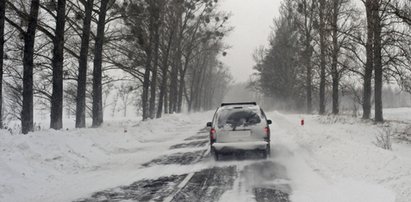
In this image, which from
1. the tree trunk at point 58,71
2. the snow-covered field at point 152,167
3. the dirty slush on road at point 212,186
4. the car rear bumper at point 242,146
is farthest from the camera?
the tree trunk at point 58,71

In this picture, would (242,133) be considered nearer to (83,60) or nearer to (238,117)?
(238,117)

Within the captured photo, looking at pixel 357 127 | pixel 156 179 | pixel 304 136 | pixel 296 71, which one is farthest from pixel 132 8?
pixel 296 71

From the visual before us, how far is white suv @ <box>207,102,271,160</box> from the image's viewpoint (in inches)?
489

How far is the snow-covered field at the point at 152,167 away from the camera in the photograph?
7.96 metres

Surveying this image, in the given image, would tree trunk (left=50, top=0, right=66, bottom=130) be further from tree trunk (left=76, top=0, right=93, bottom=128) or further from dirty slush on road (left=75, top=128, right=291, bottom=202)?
dirty slush on road (left=75, top=128, right=291, bottom=202)

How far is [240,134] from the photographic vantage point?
41.0 feet

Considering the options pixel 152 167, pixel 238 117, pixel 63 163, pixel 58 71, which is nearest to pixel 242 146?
pixel 238 117

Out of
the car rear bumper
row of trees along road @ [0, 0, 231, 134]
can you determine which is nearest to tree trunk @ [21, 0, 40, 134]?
row of trees along road @ [0, 0, 231, 134]

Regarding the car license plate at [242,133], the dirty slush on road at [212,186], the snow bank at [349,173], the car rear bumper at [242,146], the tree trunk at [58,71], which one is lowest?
the dirty slush on road at [212,186]

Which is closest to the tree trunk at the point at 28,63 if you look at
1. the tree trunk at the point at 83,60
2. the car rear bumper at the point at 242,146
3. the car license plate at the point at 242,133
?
the tree trunk at the point at 83,60

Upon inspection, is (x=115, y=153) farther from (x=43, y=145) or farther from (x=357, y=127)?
(x=357, y=127)

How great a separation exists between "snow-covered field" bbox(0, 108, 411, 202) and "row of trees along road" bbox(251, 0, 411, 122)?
610 cm

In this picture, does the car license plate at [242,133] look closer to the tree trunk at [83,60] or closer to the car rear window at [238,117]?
the car rear window at [238,117]

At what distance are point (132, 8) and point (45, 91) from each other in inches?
478
